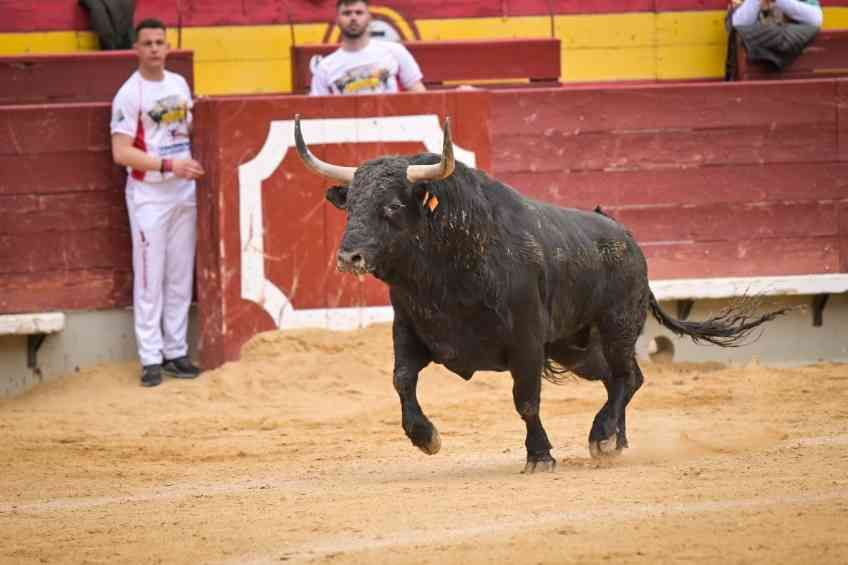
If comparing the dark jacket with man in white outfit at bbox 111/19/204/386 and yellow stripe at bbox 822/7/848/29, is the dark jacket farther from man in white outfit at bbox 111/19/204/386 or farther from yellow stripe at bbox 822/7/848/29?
yellow stripe at bbox 822/7/848/29

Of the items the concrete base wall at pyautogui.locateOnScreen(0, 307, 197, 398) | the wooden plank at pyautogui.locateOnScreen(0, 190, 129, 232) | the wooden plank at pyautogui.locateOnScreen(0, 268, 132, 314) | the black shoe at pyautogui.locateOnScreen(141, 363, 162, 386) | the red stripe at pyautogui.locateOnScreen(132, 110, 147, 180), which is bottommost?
the black shoe at pyautogui.locateOnScreen(141, 363, 162, 386)

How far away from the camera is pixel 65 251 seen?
1003cm

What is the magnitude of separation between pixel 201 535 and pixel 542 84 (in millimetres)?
6239

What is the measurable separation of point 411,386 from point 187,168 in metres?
3.43

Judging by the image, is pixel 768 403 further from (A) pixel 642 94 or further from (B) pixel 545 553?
(B) pixel 545 553

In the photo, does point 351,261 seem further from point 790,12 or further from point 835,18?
point 835,18

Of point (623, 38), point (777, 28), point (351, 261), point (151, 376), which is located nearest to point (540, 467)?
point (351, 261)

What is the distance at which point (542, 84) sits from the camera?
11.2 meters

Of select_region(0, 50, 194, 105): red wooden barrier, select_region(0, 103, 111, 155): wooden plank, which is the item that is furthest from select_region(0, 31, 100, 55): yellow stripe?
select_region(0, 103, 111, 155): wooden plank

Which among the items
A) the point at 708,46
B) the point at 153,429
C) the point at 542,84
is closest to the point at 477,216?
the point at 153,429

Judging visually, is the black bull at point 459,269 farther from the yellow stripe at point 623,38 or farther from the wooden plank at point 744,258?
the yellow stripe at point 623,38

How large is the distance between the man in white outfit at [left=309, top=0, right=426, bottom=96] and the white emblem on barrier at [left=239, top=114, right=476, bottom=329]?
262 mm

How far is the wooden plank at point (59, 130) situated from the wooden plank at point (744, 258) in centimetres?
337

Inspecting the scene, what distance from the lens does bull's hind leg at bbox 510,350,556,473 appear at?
666cm
